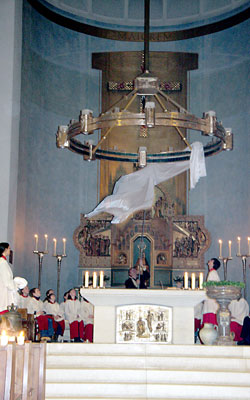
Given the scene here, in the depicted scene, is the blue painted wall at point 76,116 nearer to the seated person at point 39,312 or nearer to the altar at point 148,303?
the seated person at point 39,312

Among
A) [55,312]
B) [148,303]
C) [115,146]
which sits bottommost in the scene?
[55,312]

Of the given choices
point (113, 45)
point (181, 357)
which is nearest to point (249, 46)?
point (113, 45)

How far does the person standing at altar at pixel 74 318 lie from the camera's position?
13070 mm

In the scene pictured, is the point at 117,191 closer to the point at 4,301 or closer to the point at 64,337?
the point at 4,301

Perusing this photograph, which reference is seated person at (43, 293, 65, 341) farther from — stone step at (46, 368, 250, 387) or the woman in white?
stone step at (46, 368, 250, 387)

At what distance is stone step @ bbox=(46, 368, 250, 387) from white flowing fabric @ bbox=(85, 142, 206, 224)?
9.91 feet

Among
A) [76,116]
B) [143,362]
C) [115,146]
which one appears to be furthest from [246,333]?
[76,116]

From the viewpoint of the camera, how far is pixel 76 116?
17156 mm

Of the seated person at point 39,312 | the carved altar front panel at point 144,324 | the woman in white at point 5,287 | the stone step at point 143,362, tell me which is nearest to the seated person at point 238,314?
the carved altar front panel at point 144,324

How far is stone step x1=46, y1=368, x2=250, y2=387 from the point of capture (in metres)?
8.12

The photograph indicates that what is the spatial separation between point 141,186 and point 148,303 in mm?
2295

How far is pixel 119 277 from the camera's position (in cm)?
1609

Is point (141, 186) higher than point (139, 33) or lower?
lower

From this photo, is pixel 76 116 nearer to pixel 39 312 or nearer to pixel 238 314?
pixel 39 312
